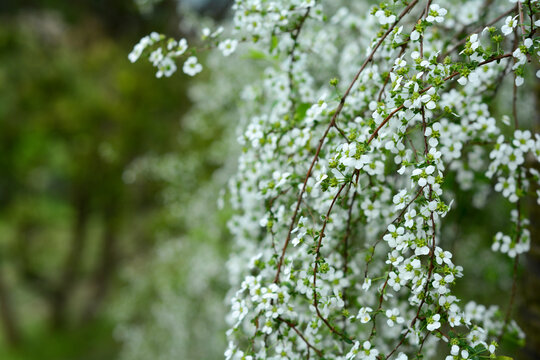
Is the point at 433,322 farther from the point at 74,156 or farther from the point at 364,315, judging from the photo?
the point at 74,156

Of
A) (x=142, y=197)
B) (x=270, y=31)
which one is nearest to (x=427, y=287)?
(x=270, y=31)

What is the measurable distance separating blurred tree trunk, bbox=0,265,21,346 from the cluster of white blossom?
7223 mm

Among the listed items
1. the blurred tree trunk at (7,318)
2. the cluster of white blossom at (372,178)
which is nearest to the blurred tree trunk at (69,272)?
the blurred tree trunk at (7,318)

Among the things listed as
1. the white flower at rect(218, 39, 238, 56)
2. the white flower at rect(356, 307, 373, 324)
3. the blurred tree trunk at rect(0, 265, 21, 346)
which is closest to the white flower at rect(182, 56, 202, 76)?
the white flower at rect(218, 39, 238, 56)

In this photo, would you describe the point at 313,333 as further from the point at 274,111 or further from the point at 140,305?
the point at 140,305

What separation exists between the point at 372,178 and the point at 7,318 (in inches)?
326

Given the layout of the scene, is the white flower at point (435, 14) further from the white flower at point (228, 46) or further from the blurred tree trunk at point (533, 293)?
the blurred tree trunk at point (533, 293)

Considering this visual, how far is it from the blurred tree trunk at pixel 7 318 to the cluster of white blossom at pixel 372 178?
7.22 m

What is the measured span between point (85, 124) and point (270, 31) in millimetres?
5995

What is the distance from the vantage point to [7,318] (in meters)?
8.23

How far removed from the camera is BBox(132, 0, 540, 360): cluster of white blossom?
1285 millimetres

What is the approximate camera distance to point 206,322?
4.74m

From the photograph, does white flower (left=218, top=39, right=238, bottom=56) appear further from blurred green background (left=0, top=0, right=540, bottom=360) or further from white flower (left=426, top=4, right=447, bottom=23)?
blurred green background (left=0, top=0, right=540, bottom=360)

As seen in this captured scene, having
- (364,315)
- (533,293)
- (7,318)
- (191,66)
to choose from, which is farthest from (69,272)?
(364,315)
